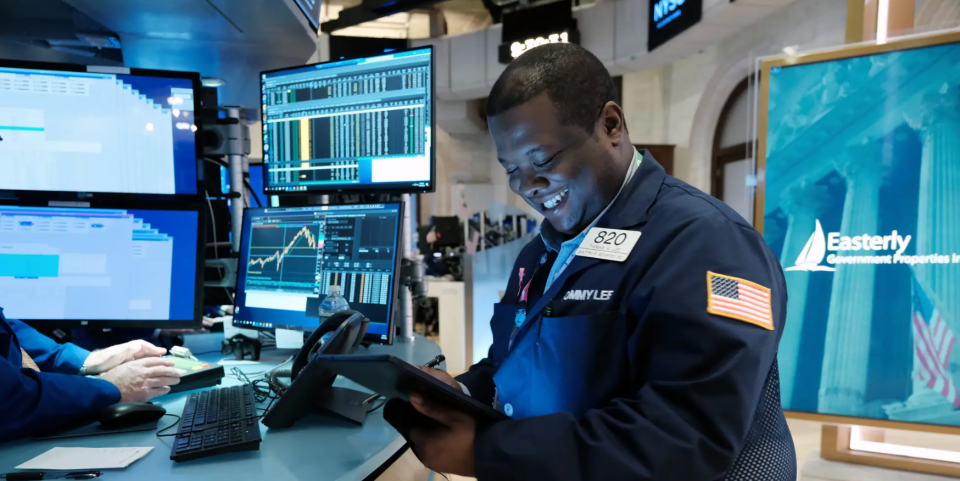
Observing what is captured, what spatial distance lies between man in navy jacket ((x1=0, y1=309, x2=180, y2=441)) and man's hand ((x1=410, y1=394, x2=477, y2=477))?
0.71 meters

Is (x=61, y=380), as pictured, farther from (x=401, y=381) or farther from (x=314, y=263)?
(x=401, y=381)

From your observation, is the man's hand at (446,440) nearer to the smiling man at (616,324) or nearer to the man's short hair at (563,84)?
the smiling man at (616,324)

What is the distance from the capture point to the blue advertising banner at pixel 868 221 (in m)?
2.35

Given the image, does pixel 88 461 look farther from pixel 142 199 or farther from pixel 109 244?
pixel 142 199

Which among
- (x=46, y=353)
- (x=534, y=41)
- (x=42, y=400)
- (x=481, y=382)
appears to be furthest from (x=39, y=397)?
(x=534, y=41)

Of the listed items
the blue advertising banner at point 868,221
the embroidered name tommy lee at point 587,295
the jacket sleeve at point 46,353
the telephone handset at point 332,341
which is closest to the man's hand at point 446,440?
the embroidered name tommy lee at point 587,295

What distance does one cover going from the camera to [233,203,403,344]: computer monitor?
1501 millimetres

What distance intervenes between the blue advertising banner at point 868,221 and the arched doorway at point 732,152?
2.80 metres

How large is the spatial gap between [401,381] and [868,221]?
2.58 meters

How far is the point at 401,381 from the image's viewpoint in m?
0.76

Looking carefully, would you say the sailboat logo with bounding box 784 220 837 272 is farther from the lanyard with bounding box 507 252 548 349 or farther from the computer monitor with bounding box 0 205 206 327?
the computer monitor with bounding box 0 205 206 327

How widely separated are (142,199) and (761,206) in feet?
8.83

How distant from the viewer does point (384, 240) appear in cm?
152

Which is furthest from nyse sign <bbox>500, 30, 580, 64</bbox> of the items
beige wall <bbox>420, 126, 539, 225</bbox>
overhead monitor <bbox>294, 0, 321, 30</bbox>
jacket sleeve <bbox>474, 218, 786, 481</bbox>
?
jacket sleeve <bbox>474, 218, 786, 481</bbox>
